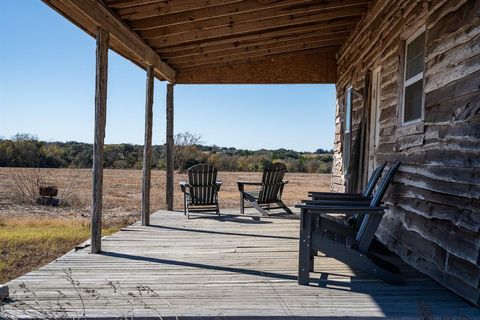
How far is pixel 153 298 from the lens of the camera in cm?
296

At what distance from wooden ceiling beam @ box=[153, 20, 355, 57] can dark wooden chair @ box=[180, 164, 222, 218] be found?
1971 mm

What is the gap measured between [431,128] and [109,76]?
341 centimetres

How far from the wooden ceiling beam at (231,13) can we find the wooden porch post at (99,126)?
1.02 metres

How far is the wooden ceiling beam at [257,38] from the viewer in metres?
6.75

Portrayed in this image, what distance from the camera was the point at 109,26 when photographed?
15.6 ft

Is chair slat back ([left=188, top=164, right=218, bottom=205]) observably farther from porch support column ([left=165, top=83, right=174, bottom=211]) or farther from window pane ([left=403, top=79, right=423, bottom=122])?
window pane ([left=403, top=79, right=423, bottom=122])

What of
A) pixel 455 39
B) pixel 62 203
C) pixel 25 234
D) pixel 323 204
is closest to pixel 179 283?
pixel 323 204

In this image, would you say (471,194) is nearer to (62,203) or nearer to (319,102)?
(62,203)

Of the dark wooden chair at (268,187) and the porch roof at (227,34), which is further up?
the porch roof at (227,34)

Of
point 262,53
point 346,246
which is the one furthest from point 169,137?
point 346,246

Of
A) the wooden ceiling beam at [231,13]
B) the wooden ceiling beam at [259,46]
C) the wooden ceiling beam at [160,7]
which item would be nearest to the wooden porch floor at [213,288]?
the wooden ceiling beam at [160,7]

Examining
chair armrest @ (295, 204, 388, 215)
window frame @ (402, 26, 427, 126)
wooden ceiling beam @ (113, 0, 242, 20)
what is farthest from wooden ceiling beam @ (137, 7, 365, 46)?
chair armrest @ (295, 204, 388, 215)

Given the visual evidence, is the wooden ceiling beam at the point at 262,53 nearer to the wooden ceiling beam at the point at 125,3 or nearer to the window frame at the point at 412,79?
the wooden ceiling beam at the point at 125,3

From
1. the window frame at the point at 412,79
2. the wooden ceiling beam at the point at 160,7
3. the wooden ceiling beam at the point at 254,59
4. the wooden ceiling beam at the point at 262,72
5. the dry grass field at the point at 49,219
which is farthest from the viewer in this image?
the wooden ceiling beam at the point at 262,72
